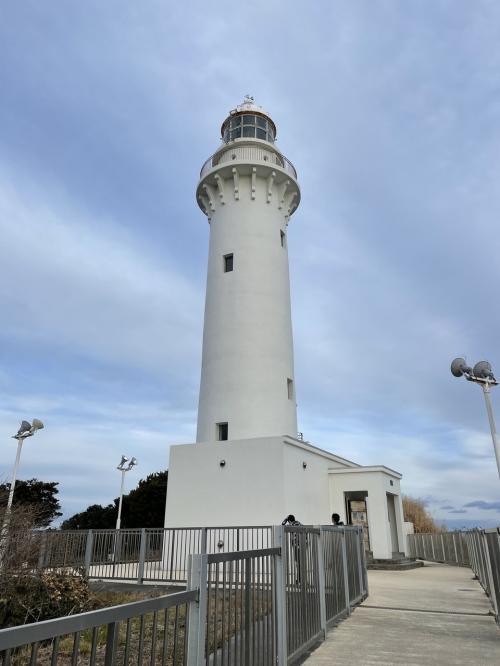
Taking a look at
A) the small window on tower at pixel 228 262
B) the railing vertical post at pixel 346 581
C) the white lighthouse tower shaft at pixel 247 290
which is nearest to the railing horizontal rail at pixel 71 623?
the railing vertical post at pixel 346 581

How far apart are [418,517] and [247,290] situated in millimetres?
23433

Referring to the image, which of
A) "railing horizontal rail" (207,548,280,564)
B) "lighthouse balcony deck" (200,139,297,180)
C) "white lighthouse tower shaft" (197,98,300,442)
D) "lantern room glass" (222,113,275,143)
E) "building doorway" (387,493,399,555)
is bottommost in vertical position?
"railing horizontal rail" (207,548,280,564)

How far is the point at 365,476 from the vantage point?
20.0 metres

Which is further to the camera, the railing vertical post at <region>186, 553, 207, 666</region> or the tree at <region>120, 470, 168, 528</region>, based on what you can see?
the tree at <region>120, 470, 168, 528</region>

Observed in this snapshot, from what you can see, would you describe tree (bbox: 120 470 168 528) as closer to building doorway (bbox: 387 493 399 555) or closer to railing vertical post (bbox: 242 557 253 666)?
building doorway (bbox: 387 493 399 555)

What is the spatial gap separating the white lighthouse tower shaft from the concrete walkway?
8052 mm

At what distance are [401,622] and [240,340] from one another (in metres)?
12.1

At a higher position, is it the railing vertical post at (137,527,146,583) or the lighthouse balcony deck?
the lighthouse balcony deck

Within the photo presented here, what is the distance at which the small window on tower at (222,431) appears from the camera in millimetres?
18266

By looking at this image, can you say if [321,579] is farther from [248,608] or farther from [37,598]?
[37,598]

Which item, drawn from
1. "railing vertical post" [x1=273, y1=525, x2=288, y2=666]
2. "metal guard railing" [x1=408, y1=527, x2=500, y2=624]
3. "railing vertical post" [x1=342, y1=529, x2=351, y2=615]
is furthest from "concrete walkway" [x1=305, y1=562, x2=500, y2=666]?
"railing vertical post" [x1=273, y1=525, x2=288, y2=666]

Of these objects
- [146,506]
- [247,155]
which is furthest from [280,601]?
[146,506]

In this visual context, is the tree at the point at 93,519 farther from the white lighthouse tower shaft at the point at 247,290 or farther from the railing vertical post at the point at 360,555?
the railing vertical post at the point at 360,555

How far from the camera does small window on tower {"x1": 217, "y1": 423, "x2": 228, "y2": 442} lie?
18266 mm
